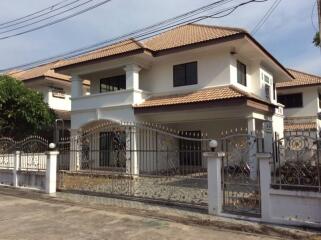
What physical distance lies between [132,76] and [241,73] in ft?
16.9

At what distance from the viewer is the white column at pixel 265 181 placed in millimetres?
7359

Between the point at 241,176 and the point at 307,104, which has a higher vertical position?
the point at 307,104

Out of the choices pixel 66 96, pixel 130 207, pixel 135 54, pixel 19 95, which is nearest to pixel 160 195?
pixel 130 207

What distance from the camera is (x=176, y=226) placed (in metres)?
7.45

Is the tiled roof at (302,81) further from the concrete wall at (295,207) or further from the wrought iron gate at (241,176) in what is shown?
the concrete wall at (295,207)

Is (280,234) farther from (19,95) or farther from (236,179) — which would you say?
(19,95)

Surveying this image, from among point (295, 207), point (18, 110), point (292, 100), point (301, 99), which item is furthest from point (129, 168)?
point (292, 100)

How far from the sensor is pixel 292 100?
25.7 meters

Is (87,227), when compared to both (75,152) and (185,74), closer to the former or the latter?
(75,152)

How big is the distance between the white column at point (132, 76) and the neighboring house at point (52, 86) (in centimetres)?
858

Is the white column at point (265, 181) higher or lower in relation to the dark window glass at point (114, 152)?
lower

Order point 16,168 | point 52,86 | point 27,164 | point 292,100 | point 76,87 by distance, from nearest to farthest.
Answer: point 27,164 → point 16,168 → point 76,87 → point 52,86 → point 292,100

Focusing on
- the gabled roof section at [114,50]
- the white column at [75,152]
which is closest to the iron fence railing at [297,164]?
the white column at [75,152]

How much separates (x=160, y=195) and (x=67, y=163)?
3877mm
